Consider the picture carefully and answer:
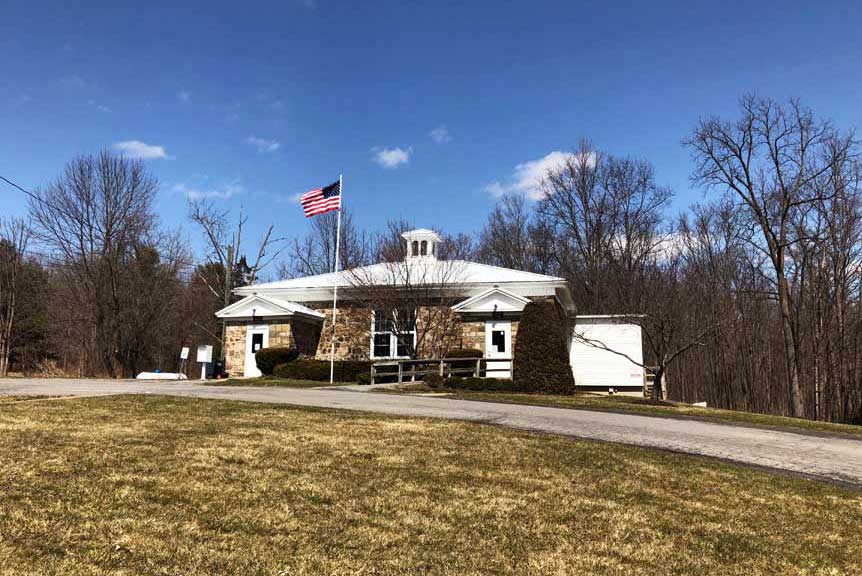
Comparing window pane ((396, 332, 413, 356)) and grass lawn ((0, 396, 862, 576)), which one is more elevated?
window pane ((396, 332, 413, 356))

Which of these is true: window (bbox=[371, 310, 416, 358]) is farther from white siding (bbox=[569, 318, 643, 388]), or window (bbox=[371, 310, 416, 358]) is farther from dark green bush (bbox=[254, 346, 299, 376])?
white siding (bbox=[569, 318, 643, 388])

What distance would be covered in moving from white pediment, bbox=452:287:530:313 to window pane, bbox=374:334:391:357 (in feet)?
12.2

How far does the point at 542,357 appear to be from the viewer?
18.7 m

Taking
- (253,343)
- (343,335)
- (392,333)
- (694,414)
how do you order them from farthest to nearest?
(343,335)
(253,343)
(392,333)
(694,414)

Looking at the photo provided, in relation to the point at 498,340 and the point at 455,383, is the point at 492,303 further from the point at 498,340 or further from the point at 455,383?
the point at 455,383

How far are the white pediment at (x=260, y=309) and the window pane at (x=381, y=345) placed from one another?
3.08 metres

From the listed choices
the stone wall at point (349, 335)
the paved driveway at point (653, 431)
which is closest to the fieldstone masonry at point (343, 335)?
the stone wall at point (349, 335)

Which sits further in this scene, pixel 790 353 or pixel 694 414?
pixel 790 353

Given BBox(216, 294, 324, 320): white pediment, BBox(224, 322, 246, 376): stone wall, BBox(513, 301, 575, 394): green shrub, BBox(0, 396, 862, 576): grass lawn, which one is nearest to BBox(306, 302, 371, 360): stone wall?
BBox(216, 294, 324, 320): white pediment

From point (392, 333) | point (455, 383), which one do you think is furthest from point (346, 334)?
point (455, 383)

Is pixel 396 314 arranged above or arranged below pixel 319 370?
above

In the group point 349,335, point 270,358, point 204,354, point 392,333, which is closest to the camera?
point 204,354

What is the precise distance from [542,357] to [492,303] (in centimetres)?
477

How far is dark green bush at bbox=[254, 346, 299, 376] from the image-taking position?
923 inches
